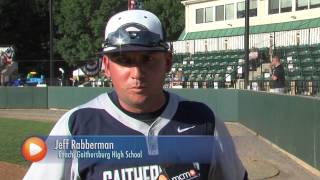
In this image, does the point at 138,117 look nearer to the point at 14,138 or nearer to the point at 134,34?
the point at 134,34

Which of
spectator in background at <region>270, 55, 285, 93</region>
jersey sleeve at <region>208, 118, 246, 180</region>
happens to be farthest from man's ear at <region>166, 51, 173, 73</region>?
spectator in background at <region>270, 55, 285, 93</region>

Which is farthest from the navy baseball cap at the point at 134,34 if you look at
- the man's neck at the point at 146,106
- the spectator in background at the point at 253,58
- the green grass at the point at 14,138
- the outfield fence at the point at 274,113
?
the spectator in background at the point at 253,58

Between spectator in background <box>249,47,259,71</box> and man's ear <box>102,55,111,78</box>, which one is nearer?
man's ear <box>102,55,111,78</box>

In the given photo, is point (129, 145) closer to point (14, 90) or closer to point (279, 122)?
point (279, 122)

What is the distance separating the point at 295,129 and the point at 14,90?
23.5 meters

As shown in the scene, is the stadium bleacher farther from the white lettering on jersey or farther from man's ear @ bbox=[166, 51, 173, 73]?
the white lettering on jersey

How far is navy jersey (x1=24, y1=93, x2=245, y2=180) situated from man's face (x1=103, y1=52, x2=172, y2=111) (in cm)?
6

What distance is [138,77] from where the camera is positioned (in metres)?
2.20

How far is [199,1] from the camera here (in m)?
50.1

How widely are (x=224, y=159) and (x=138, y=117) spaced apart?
0.33 meters

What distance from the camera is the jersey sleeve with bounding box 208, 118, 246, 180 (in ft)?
7.38

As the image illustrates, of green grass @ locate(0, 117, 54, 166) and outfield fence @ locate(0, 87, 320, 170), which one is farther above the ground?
outfield fence @ locate(0, 87, 320, 170)

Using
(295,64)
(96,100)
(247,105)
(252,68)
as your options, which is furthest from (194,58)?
(96,100)

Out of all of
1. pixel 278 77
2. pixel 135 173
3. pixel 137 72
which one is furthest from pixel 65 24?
pixel 135 173
